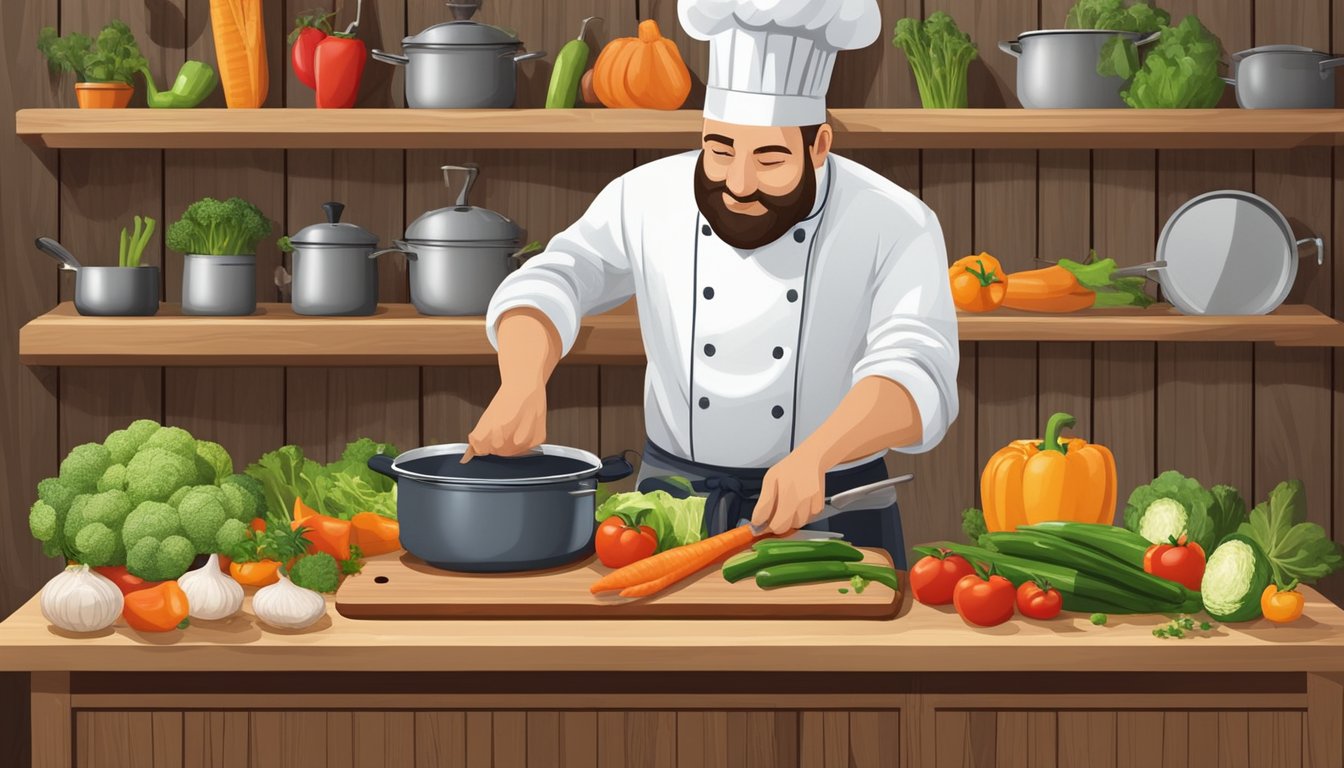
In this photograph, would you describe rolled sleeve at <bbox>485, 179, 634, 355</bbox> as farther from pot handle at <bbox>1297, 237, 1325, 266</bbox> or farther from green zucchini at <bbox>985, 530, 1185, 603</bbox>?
pot handle at <bbox>1297, 237, 1325, 266</bbox>

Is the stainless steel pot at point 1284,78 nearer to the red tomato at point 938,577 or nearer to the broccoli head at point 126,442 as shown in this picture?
the red tomato at point 938,577

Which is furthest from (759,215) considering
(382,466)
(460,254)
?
(460,254)

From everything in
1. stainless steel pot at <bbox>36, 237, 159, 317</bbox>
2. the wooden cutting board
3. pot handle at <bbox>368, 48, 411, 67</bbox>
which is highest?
pot handle at <bbox>368, 48, 411, 67</bbox>

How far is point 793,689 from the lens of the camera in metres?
2.10

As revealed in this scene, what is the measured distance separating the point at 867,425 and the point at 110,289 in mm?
1690

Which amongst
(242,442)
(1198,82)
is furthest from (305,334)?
(1198,82)

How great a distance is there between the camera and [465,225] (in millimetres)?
3055

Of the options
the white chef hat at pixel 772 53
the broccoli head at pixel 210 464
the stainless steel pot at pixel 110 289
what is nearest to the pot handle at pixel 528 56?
the white chef hat at pixel 772 53

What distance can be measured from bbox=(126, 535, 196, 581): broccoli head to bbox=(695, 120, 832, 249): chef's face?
99 centimetres

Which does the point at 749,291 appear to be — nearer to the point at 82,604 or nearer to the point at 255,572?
the point at 255,572

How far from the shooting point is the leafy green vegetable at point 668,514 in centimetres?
233

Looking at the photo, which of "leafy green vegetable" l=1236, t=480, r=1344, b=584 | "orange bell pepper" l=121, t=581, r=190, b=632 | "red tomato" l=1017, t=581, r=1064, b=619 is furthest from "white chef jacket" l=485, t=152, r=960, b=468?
"orange bell pepper" l=121, t=581, r=190, b=632

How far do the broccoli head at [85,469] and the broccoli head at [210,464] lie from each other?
145mm

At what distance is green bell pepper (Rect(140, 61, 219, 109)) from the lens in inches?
125
